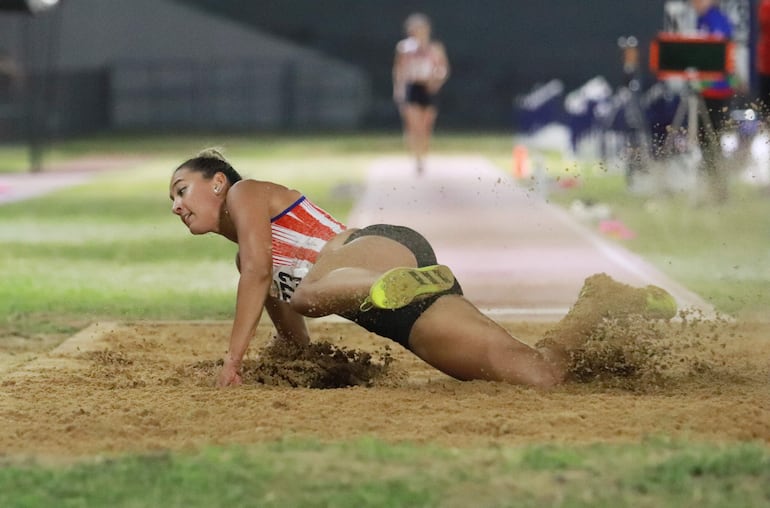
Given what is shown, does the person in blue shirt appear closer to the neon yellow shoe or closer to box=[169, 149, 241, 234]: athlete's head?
box=[169, 149, 241, 234]: athlete's head

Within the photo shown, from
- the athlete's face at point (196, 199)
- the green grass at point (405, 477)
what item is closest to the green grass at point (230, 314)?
the green grass at point (405, 477)

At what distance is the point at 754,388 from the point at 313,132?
40.7 meters

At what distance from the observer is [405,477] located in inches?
209

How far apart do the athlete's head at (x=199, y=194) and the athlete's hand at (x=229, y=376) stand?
62 cm

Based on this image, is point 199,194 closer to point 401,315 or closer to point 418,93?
point 401,315

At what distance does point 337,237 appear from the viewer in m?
7.50

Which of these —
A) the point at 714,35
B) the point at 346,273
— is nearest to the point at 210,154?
the point at 346,273

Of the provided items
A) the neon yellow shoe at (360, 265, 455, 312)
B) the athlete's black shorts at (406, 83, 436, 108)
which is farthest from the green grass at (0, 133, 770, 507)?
the athlete's black shorts at (406, 83, 436, 108)

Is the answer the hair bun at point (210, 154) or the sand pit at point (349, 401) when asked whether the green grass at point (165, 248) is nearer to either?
the sand pit at point (349, 401)

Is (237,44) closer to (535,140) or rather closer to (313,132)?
(313,132)

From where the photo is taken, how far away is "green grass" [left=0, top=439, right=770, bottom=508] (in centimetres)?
503

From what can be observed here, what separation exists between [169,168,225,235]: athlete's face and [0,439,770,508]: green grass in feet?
5.78

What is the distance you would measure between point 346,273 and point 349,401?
0.56 metres

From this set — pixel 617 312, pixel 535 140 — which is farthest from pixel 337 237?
pixel 535 140
